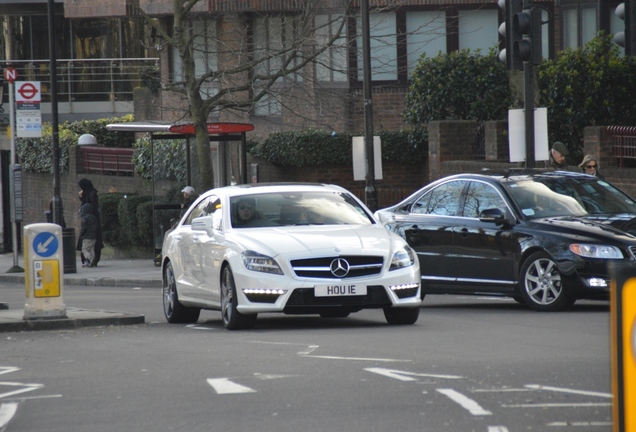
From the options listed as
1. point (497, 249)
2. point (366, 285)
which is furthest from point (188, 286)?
point (497, 249)

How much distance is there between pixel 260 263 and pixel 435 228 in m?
3.50

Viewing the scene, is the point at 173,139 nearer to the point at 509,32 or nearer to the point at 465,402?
the point at 509,32

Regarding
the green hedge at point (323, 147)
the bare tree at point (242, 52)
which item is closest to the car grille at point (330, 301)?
the bare tree at point (242, 52)

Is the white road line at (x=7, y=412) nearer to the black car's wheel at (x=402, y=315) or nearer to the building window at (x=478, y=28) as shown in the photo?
the black car's wheel at (x=402, y=315)

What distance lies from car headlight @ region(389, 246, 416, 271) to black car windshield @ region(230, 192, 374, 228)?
2.97 ft

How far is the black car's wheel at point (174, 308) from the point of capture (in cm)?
1439

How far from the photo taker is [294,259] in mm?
12219

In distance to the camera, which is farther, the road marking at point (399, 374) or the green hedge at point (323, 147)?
the green hedge at point (323, 147)

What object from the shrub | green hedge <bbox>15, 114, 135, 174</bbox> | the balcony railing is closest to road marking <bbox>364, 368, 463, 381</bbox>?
the shrub

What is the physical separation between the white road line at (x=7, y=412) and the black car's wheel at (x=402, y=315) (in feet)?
17.5

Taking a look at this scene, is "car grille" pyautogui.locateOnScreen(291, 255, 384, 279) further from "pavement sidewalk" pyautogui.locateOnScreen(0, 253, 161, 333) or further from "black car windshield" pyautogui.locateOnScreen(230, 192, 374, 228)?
"pavement sidewalk" pyautogui.locateOnScreen(0, 253, 161, 333)

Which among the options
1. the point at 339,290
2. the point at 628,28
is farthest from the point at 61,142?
the point at 339,290

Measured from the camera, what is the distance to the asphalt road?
7273 mm

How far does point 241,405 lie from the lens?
775 centimetres
